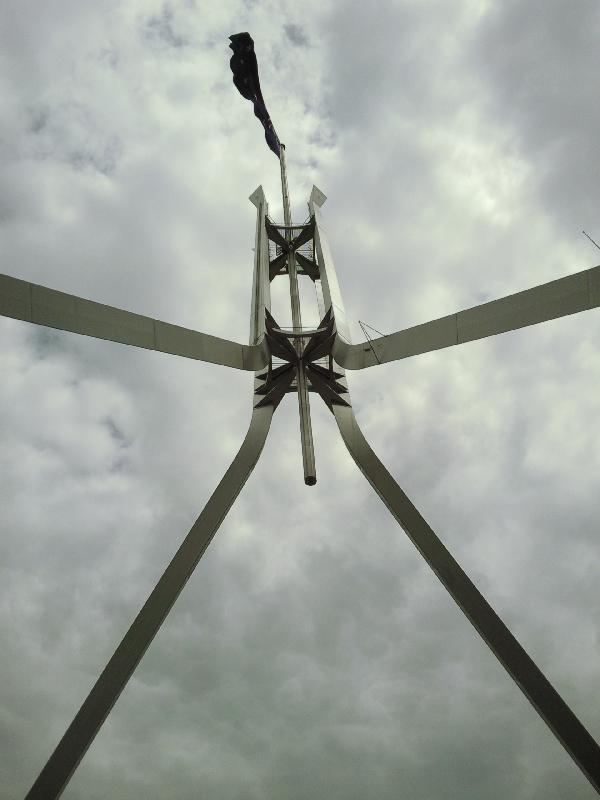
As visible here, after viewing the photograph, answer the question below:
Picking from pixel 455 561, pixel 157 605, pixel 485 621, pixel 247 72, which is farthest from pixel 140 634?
pixel 247 72

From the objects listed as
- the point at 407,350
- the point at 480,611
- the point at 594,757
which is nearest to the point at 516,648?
the point at 480,611

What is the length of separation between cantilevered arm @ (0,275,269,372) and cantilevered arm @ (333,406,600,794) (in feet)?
14.5

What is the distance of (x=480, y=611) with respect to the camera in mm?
15406

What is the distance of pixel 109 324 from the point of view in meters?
14.6

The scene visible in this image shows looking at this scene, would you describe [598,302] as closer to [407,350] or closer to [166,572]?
[407,350]

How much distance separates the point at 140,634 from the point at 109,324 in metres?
6.75

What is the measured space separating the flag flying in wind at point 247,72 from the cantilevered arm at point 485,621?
15163mm

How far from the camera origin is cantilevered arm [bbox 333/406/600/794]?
13.7 m

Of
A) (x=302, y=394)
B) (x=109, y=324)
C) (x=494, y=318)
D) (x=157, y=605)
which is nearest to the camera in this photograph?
(x=109, y=324)

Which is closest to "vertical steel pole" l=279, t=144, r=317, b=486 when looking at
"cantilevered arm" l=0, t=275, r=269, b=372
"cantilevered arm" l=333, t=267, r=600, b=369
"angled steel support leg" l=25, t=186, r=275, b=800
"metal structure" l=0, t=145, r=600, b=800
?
"metal structure" l=0, t=145, r=600, b=800

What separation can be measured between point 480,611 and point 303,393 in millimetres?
7941

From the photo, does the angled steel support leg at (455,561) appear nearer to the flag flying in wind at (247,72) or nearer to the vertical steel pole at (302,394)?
the vertical steel pole at (302,394)

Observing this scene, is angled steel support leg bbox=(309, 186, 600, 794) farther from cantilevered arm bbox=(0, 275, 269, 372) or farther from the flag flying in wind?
the flag flying in wind

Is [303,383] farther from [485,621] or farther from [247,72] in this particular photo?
[247,72]
